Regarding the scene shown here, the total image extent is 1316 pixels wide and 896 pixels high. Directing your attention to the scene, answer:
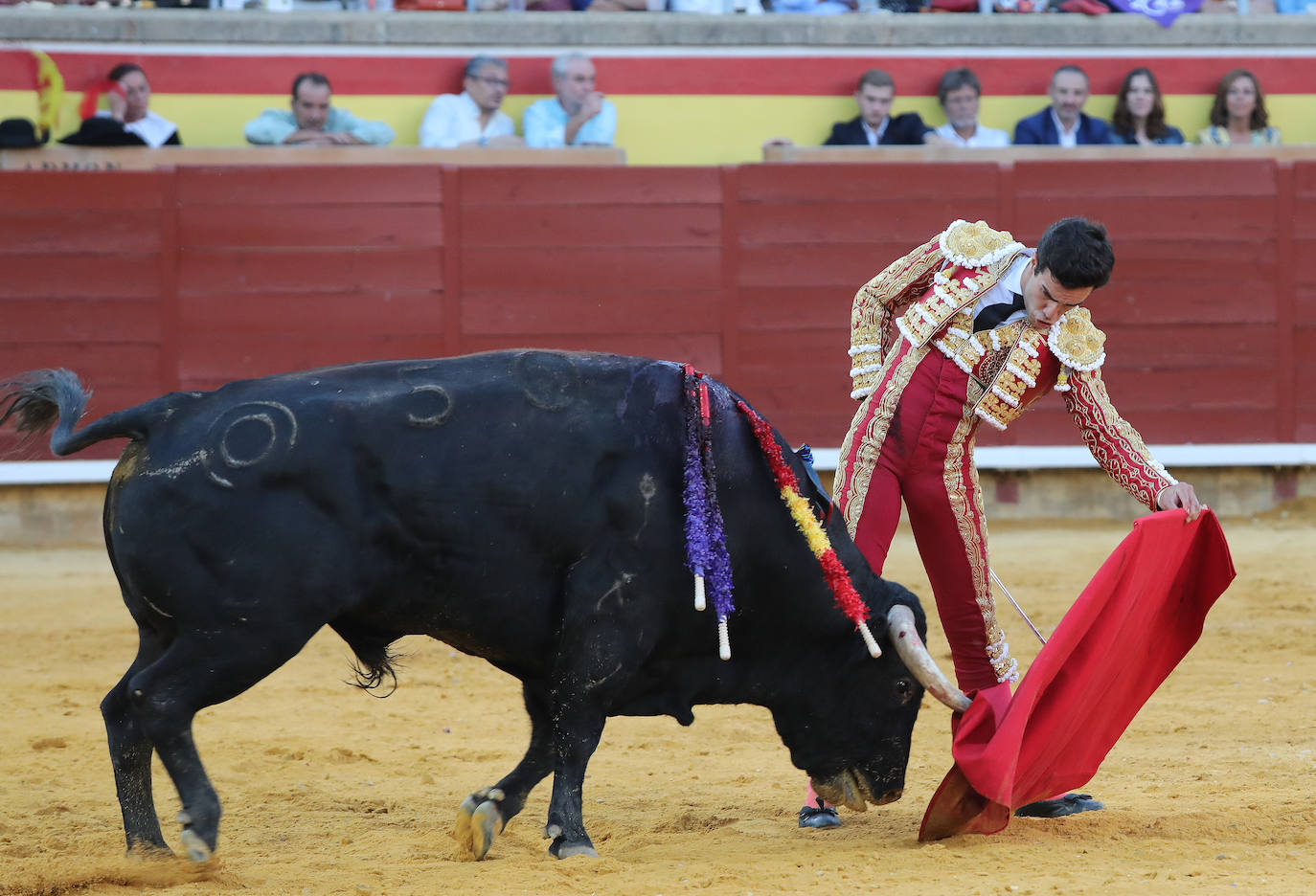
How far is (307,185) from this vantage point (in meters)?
7.45

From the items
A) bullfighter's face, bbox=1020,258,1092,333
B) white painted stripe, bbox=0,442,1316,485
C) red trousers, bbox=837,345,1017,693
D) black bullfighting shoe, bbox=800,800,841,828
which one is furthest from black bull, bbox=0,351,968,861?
white painted stripe, bbox=0,442,1316,485

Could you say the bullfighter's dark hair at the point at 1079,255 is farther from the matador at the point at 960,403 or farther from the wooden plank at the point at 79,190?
the wooden plank at the point at 79,190

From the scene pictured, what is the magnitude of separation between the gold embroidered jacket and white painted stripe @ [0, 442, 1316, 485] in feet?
12.6

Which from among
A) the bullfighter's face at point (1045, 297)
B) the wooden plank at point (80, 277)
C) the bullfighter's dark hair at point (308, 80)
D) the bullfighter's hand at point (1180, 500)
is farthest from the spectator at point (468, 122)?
the bullfighter's hand at point (1180, 500)

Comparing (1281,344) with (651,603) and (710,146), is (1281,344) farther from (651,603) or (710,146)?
Answer: (651,603)

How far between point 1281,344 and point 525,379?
6065 mm

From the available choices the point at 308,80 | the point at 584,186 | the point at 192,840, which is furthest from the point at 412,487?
the point at 308,80

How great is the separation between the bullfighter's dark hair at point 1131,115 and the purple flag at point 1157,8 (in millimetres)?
482

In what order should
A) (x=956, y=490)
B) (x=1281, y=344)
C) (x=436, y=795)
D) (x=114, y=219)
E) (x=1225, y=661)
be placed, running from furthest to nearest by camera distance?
1. (x=1281, y=344)
2. (x=114, y=219)
3. (x=1225, y=661)
4. (x=436, y=795)
5. (x=956, y=490)

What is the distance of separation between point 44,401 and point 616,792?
61.9 inches

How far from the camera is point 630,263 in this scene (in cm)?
767

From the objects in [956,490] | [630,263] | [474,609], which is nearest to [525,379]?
[474,609]

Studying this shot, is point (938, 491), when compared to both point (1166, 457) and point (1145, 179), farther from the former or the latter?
point (1145, 179)

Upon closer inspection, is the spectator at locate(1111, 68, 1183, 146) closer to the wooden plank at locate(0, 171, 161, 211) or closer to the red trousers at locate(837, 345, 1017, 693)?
the wooden plank at locate(0, 171, 161, 211)
